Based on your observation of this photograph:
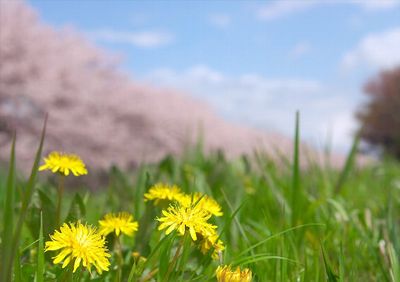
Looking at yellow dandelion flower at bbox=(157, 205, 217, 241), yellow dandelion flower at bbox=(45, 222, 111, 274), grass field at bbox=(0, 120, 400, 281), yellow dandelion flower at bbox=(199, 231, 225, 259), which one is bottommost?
grass field at bbox=(0, 120, 400, 281)

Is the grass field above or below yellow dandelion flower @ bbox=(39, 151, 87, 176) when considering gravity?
below

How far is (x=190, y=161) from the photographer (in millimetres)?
4562

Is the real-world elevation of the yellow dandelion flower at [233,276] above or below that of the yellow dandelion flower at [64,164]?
below

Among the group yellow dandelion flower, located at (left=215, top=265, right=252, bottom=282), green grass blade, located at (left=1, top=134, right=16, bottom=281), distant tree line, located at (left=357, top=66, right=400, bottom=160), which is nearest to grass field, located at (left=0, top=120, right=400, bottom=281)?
green grass blade, located at (left=1, top=134, right=16, bottom=281)

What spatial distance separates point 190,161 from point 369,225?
8.75 ft

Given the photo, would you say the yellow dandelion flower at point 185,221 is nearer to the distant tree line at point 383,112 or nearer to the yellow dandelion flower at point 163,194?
the yellow dandelion flower at point 163,194

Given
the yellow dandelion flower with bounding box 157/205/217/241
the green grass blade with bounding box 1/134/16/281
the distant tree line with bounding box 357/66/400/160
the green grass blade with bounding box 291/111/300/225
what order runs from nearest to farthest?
the green grass blade with bounding box 1/134/16/281, the yellow dandelion flower with bounding box 157/205/217/241, the green grass blade with bounding box 291/111/300/225, the distant tree line with bounding box 357/66/400/160

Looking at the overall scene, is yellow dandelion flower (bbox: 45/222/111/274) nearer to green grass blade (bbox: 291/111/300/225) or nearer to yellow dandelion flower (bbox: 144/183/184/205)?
yellow dandelion flower (bbox: 144/183/184/205)

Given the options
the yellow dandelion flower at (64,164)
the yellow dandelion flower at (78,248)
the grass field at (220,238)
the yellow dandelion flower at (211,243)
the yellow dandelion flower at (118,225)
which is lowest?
the grass field at (220,238)

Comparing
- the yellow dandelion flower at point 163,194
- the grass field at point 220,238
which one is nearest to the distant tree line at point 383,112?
the grass field at point 220,238

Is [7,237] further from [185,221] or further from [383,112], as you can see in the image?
[383,112]

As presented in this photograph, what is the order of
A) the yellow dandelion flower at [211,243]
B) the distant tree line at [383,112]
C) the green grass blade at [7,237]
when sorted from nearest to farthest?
the green grass blade at [7,237]
the yellow dandelion flower at [211,243]
the distant tree line at [383,112]

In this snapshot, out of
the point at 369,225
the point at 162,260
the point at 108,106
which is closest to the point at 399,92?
the point at 108,106

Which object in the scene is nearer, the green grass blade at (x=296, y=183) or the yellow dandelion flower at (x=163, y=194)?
the yellow dandelion flower at (x=163, y=194)
